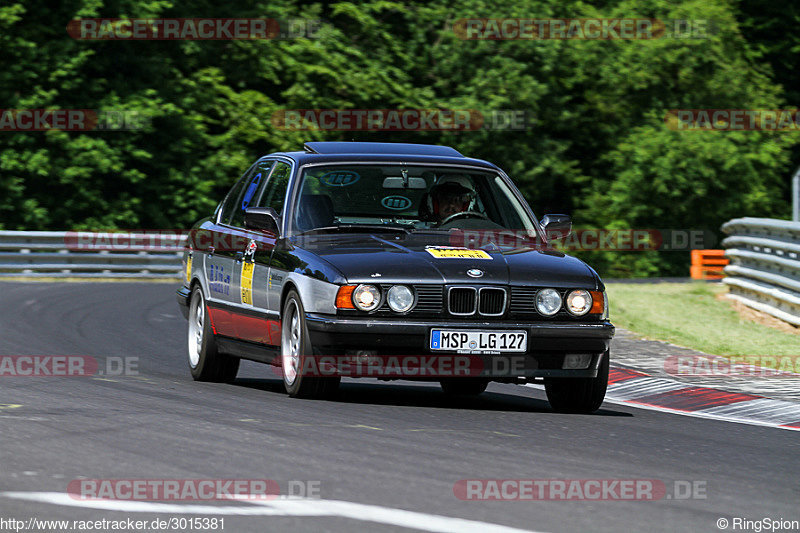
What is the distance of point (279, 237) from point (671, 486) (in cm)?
422

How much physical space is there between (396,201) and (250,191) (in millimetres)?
1440

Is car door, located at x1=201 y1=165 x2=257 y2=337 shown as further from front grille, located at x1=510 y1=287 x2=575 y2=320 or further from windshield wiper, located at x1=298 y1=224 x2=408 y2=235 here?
front grille, located at x1=510 y1=287 x2=575 y2=320

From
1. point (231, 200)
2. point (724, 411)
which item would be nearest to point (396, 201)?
point (231, 200)

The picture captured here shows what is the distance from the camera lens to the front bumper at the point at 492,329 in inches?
344

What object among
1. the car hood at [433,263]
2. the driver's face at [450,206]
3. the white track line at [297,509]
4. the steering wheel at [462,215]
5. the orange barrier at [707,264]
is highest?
the driver's face at [450,206]

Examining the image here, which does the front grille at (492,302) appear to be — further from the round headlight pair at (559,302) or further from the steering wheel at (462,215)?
the steering wheel at (462,215)

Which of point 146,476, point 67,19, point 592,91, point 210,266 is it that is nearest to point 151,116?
point 67,19

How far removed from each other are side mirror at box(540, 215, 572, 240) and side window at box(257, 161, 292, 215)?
1.83m

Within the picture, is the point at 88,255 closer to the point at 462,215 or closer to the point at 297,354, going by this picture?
the point at 462,215

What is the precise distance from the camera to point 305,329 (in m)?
8.93

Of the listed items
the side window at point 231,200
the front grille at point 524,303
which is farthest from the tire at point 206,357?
the front grille at point 524,303

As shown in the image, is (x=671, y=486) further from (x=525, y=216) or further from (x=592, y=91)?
(x=592, y=91)

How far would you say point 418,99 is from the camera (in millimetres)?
39875

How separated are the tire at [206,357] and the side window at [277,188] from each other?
1013 mm
